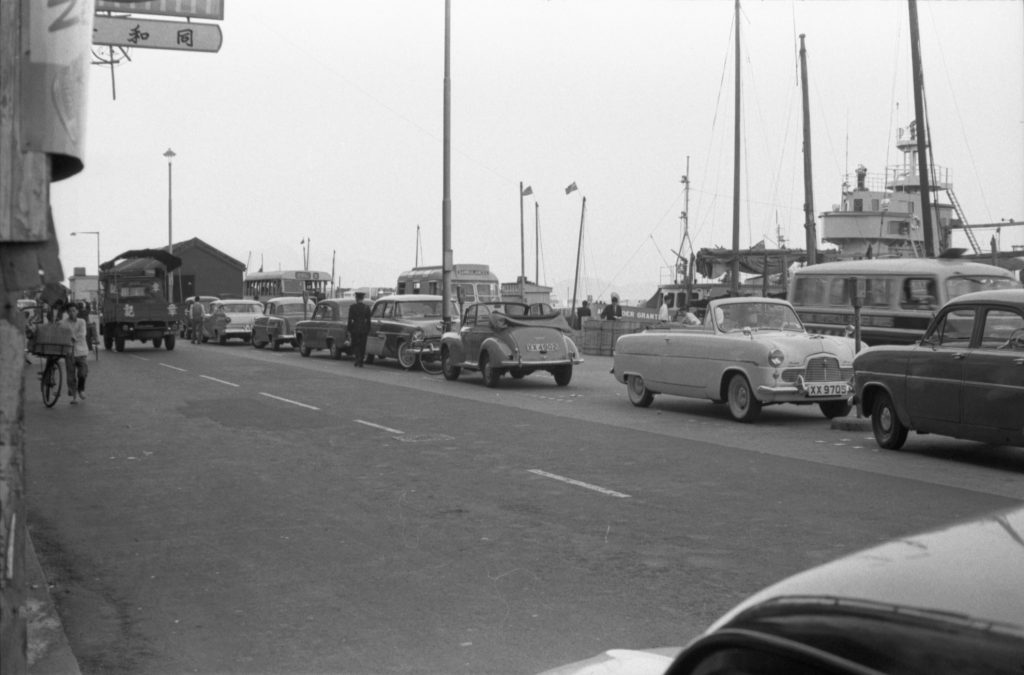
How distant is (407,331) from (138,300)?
13.2 m

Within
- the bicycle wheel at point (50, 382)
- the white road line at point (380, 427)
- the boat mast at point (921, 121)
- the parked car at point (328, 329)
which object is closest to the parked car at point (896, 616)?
the white road line at point (380, 427)

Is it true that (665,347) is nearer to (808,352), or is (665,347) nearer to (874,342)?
→ (808,352)

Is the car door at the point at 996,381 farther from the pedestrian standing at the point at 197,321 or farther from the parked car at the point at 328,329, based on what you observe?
the pedestrian standing at the point at 197,321

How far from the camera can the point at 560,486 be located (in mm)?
9680

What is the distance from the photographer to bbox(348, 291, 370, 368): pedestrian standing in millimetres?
26750

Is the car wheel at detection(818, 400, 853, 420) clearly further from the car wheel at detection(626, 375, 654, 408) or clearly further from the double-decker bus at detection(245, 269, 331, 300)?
the double-decker bus at detection(245, 269, 331, 300)

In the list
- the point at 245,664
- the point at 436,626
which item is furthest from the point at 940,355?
the point at 245,664

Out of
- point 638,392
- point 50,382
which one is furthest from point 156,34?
point 638,392

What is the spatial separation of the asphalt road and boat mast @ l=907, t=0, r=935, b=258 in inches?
423

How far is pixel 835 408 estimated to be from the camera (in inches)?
608

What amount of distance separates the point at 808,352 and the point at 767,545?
7.74 metres

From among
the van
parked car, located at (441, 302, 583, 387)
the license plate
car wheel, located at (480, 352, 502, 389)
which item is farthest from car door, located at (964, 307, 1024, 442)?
car wheel, located at (480, 352, 502, 389)

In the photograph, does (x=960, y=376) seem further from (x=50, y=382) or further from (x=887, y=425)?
(x=50, y=382)

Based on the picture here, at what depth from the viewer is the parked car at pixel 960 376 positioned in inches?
411
